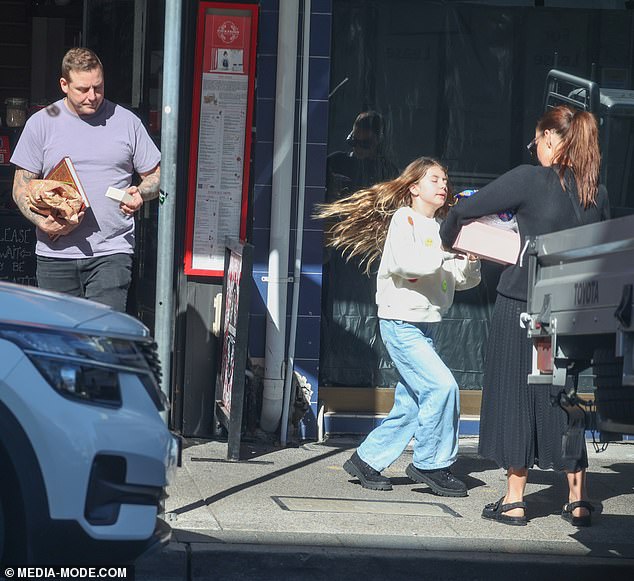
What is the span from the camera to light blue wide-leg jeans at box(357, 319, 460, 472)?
6598 millimetres

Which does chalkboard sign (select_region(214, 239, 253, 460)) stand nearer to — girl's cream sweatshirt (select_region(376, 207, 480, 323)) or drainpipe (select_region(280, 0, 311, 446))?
drainpipe (select_region(280, 0, 311, 446))

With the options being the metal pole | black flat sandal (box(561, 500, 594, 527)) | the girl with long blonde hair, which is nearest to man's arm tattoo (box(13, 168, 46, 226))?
the metal pole

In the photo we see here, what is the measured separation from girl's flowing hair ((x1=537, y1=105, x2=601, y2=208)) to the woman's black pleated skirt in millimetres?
645

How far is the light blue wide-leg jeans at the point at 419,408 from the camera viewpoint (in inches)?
260

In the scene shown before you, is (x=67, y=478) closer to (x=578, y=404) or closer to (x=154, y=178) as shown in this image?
(x=578, y=404)

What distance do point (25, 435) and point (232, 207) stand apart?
395 cm

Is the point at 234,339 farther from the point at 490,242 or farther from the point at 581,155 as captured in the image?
the point at 581,155

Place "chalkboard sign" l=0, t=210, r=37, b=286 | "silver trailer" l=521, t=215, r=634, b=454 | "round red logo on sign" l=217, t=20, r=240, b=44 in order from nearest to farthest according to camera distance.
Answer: "silver trailer" l=521, t=215, r=634, b=454
"round red logo on sign" l=217, t=20, r=240, b=44
"chalkboard sign" l=0, t=210, r=37, b=286

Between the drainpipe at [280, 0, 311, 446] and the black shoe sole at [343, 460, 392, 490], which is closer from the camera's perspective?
the black shoe sole at [343, 460, 392, 490]

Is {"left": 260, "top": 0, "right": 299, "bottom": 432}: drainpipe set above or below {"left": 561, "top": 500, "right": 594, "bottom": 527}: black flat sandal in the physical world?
above

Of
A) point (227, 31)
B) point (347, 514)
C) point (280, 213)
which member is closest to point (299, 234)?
point (280, 213)

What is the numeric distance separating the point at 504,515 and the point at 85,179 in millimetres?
2767

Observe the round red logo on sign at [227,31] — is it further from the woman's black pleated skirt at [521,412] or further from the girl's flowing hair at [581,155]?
the woman's black pleated skirt at [521,412]

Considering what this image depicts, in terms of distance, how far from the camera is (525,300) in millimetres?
6078
